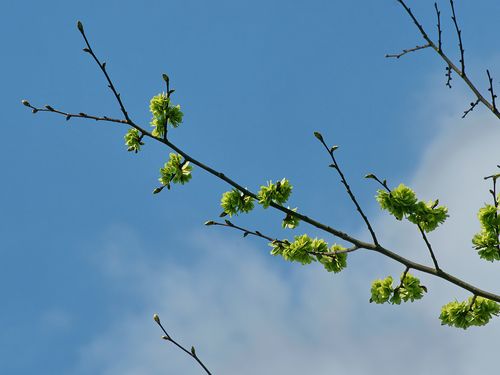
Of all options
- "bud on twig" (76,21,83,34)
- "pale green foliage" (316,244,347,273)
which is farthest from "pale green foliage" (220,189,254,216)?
"bud on twig" (76,21,83,34)

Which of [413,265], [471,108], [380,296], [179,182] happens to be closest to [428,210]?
[413,265]

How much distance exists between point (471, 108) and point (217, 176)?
431 cm

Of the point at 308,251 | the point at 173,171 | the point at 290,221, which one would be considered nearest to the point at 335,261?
the point at 308,251

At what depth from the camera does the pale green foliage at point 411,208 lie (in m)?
7.93

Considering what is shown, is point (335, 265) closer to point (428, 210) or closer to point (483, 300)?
point (428, 210)

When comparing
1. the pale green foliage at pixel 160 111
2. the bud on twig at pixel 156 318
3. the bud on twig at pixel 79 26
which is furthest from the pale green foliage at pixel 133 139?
the bud on twig at pixel 156 318

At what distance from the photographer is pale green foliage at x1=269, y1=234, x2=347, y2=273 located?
8.33 m

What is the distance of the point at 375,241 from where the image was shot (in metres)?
7.65

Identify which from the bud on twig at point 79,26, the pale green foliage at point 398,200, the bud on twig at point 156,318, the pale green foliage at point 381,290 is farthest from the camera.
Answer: the pale green foliage at point 381,290

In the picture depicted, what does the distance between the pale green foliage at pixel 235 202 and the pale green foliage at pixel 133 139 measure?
1323 mm

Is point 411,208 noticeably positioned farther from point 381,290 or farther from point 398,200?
point 381,290

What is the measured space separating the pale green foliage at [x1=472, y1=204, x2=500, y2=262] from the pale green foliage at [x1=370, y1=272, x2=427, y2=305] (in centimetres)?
93

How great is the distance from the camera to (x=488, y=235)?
8375 mm

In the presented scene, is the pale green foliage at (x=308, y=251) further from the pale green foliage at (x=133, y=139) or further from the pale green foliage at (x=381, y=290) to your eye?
the pale green foliage at (x=133, y=139)
